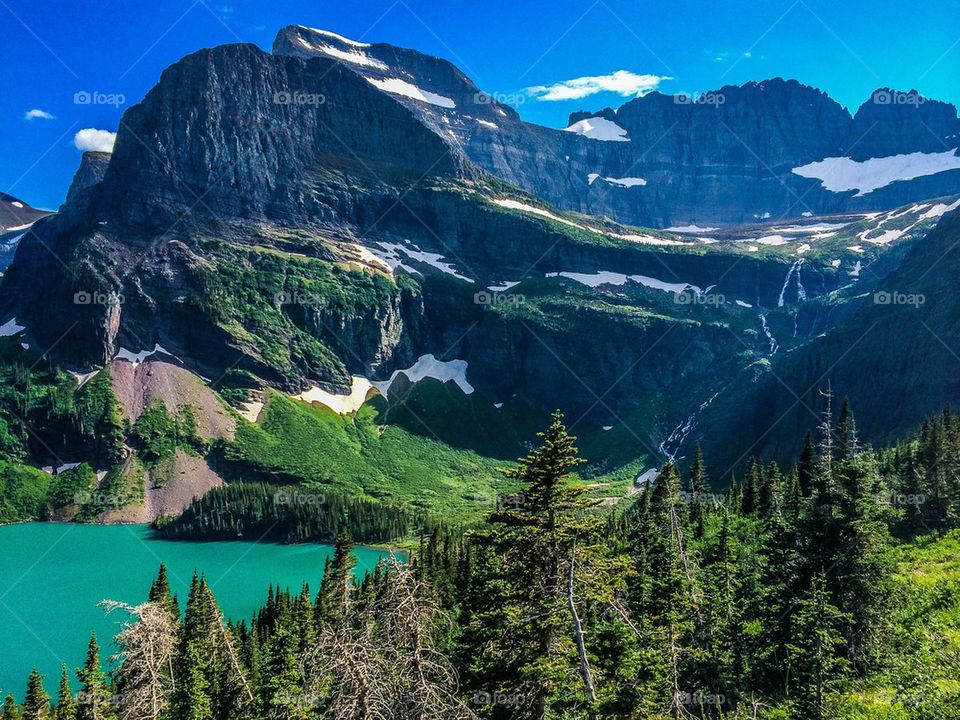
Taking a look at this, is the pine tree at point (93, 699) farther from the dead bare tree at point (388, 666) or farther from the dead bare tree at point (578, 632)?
the dead bare tree at point (578, 632)

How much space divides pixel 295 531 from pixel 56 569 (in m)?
47.6

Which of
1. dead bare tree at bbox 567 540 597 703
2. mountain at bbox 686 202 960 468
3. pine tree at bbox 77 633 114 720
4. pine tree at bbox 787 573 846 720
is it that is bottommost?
pine tree at bbox 77 633 114 720

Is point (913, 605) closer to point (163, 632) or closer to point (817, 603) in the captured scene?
point (817, 603)

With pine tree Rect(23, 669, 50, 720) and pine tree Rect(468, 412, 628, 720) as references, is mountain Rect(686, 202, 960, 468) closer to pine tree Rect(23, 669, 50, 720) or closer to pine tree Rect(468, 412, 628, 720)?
pine tree Rect(468, 412, 628, 720)

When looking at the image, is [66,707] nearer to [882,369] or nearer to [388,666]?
[388,666]

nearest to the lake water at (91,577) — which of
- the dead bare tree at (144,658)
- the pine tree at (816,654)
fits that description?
the dead bare tree at (144,658)

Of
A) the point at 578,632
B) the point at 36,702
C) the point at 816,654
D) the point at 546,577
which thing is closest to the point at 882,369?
the point at 816,654

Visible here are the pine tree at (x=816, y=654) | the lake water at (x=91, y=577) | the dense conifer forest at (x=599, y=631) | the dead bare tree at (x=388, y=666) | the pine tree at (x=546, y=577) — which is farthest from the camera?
the lake water at (x=91, y=577)

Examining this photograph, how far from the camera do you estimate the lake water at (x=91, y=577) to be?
269 feet

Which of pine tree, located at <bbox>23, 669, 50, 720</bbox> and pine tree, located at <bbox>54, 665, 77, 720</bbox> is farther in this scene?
pine tree, located at <bbox>23, 669, 50, 720</bbox>

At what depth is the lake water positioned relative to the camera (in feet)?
269

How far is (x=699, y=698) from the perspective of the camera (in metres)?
29.0

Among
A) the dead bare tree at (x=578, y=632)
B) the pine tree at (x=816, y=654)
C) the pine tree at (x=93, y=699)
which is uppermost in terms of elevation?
the dead bare tree at (x=578, y=632)

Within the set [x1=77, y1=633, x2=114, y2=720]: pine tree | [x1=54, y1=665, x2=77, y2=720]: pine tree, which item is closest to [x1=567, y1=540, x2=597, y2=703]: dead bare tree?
[x1=77, y1=633, x2=114, y2=720]: pine tree
